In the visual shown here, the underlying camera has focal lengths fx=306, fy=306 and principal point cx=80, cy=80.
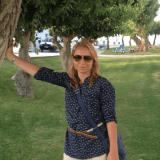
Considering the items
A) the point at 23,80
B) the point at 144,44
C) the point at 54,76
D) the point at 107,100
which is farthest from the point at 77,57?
the point at 144,44

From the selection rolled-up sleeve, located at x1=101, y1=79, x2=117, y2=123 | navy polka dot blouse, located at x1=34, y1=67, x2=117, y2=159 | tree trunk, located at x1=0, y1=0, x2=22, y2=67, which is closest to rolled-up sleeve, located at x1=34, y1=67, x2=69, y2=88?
navy polka dot blouse, located at x1=34, y1=67, x2=117, y2=159

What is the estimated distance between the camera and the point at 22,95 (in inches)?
536

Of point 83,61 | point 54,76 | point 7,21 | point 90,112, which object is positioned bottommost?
point 90,112

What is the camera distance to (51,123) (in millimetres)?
9539

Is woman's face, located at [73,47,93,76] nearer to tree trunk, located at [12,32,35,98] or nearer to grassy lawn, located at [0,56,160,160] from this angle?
grassy lawn, located at [0,56,160,160]

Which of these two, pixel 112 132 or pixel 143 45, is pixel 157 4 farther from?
pixel 112 132

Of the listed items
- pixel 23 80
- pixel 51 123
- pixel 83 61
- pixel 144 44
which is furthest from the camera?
pixel 144 44

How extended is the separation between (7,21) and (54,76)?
91 centimetres

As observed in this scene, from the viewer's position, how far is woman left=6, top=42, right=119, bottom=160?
269 centimetres

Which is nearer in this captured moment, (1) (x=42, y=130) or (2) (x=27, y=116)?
(1) (x=42, y=130)

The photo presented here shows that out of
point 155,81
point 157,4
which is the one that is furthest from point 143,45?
point 155,81

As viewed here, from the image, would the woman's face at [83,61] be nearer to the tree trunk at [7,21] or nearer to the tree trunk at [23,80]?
the tree trunk at [7,21]

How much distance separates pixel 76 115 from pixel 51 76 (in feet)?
1.57

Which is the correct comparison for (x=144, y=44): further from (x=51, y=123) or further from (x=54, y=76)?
(x=54, y=76)
